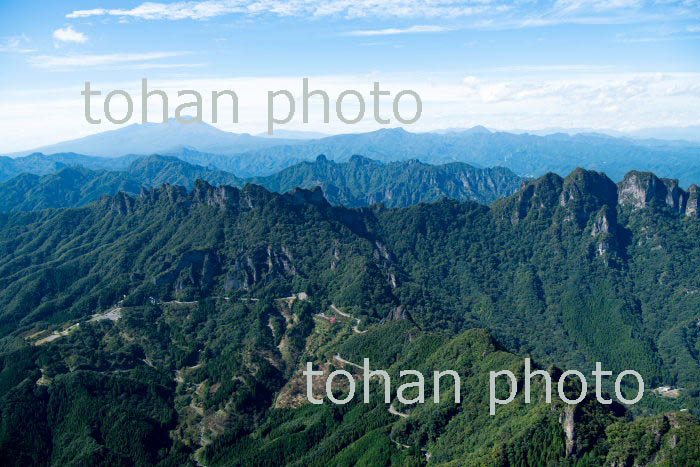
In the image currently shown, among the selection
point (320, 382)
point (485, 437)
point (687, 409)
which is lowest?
point (687, 409)

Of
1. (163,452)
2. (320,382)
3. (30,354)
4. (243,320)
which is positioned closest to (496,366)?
(320,382)

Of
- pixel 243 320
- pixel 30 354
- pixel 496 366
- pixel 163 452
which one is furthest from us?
pixel 243 320

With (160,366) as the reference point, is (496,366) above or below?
above

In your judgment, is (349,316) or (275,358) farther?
(349,316)

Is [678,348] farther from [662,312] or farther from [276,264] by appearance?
[276,264]

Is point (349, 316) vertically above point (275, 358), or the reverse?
point (349, 316)

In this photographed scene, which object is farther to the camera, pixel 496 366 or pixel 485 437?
pixel 496 366

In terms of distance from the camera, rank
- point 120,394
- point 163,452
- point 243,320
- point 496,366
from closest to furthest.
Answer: point 496,366
point 163,452
point 120,394
point 243,320

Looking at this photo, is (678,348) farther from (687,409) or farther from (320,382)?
(320,382)

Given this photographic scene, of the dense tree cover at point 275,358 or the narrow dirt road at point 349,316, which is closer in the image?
the dense tree cover at point 275,358

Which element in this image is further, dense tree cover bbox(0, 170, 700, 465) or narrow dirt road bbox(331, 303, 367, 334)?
narrow dirt road bbox(331, 303, 367, 334)
